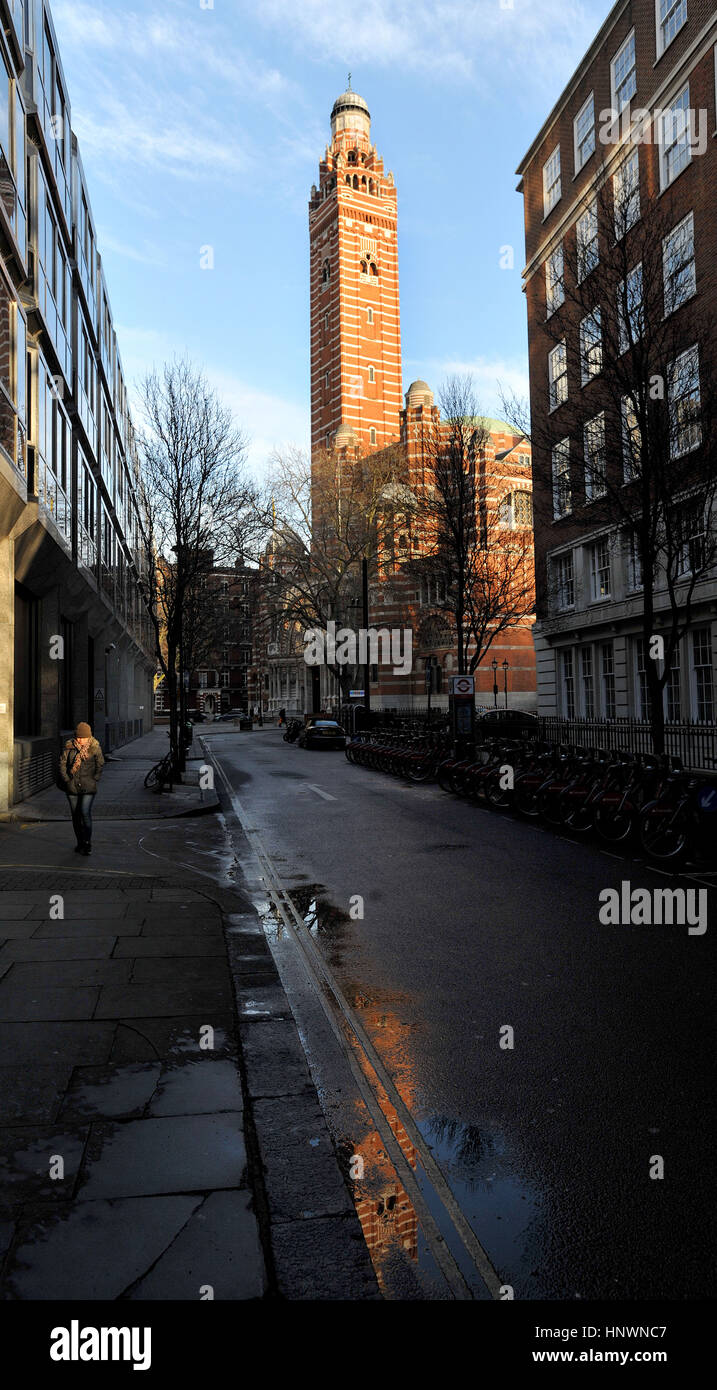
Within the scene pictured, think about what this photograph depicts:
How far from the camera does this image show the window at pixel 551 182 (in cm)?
2895

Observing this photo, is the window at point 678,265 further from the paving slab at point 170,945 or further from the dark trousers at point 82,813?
the paving slab at point 170,945

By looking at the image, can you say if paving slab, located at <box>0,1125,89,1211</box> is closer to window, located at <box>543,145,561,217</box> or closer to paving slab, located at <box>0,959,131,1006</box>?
paving slab, located at <box>0,959,131,1006</box>

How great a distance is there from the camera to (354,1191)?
3393mm

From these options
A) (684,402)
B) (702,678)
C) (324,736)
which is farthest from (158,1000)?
(324,736)

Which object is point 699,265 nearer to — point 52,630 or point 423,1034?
point 52,630

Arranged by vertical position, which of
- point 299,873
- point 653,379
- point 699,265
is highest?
point 699,265

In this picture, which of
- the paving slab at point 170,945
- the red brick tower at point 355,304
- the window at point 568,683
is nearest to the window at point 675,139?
the window at point 568,683

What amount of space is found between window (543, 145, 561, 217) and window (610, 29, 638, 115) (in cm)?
363

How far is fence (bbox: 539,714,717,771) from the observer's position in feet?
60.0

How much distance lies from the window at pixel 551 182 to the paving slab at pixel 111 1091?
31527 mm

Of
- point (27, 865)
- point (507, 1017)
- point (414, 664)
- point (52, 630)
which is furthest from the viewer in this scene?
point (414, 664)

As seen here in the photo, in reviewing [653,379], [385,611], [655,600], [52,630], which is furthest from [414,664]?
[653,379]

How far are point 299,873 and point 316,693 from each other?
217ft

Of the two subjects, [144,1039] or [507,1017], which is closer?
[144,1039]
